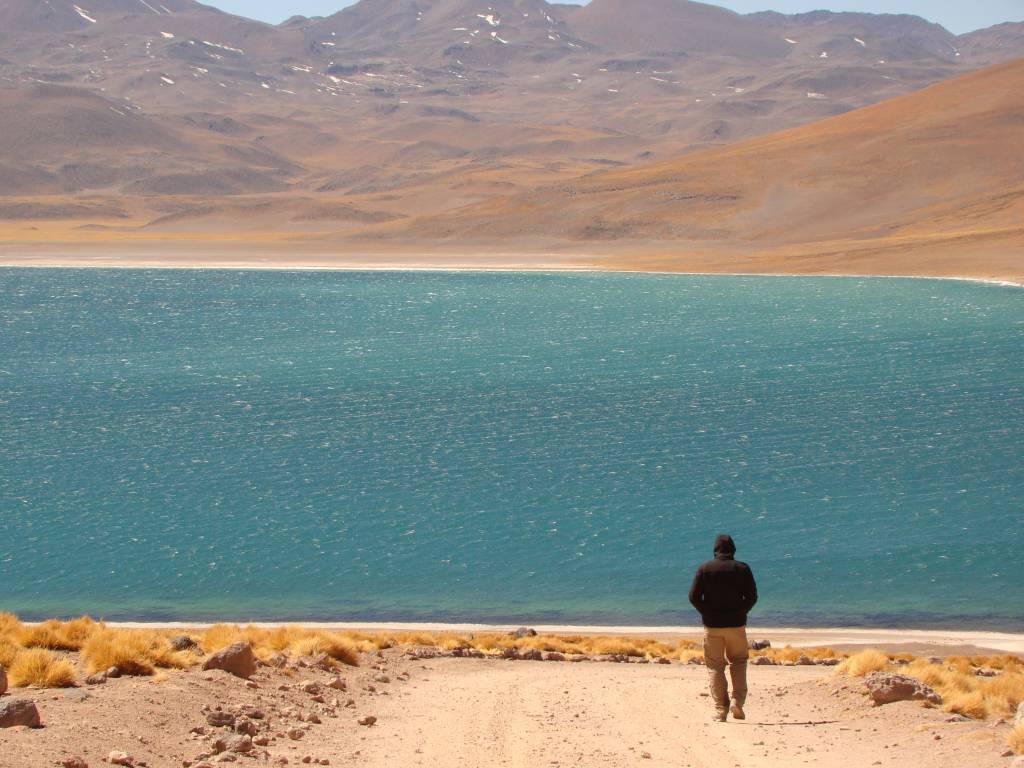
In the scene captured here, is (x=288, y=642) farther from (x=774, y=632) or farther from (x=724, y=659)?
(x=774, y=632)

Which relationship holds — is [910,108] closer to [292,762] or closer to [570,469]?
[570,469]

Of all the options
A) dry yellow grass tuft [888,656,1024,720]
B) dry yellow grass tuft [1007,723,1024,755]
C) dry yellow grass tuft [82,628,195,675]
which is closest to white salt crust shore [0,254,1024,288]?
dry yellow grass tuft [888,656,1024,720]

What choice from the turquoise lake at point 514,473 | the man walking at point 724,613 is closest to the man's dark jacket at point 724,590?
the man walking at point 724,613

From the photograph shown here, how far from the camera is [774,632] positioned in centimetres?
1645

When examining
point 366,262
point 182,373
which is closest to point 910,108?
point 366,262

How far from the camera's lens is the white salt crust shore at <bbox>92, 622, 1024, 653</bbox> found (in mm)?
15742

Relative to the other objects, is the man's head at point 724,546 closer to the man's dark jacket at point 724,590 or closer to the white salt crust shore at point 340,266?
the man's dark jacket at point 724,590

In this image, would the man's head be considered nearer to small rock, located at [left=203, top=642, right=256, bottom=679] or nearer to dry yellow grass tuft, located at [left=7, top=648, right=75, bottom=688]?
small rock, located at [left=203, top=642, right=256, bottom=679]

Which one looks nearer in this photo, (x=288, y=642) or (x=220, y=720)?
(x=220, y=720)

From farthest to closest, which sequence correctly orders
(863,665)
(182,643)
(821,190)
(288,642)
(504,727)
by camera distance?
(821,190)
(288,642)
(182,643)
(863,665)
(504,727)

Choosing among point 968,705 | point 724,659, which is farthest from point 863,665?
point 724,659

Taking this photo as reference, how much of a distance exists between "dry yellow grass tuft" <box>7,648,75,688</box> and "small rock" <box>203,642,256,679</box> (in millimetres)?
1059

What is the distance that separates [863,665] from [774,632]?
4980mm

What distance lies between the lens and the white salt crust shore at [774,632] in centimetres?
1574
